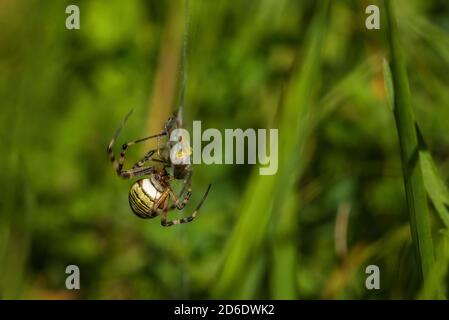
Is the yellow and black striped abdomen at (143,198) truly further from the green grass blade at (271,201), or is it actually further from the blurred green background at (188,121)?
the blurred green background at (188,121)

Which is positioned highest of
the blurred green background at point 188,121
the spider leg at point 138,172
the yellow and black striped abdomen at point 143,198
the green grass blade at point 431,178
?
the blurred green background at point 188,121

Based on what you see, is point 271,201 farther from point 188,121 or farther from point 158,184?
point 188,121

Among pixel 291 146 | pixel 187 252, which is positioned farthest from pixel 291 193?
pixel 187 252

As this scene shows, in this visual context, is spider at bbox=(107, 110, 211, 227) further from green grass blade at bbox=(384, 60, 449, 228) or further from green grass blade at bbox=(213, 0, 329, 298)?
green grass blade at bbox=(384, 60, 449, 228)

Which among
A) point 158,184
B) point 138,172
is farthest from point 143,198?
point 138,172

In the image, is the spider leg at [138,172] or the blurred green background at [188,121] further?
the blurred green background at [188,121]

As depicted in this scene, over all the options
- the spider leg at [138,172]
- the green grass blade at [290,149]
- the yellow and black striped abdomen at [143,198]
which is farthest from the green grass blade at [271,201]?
the spider leg at [138,172]
